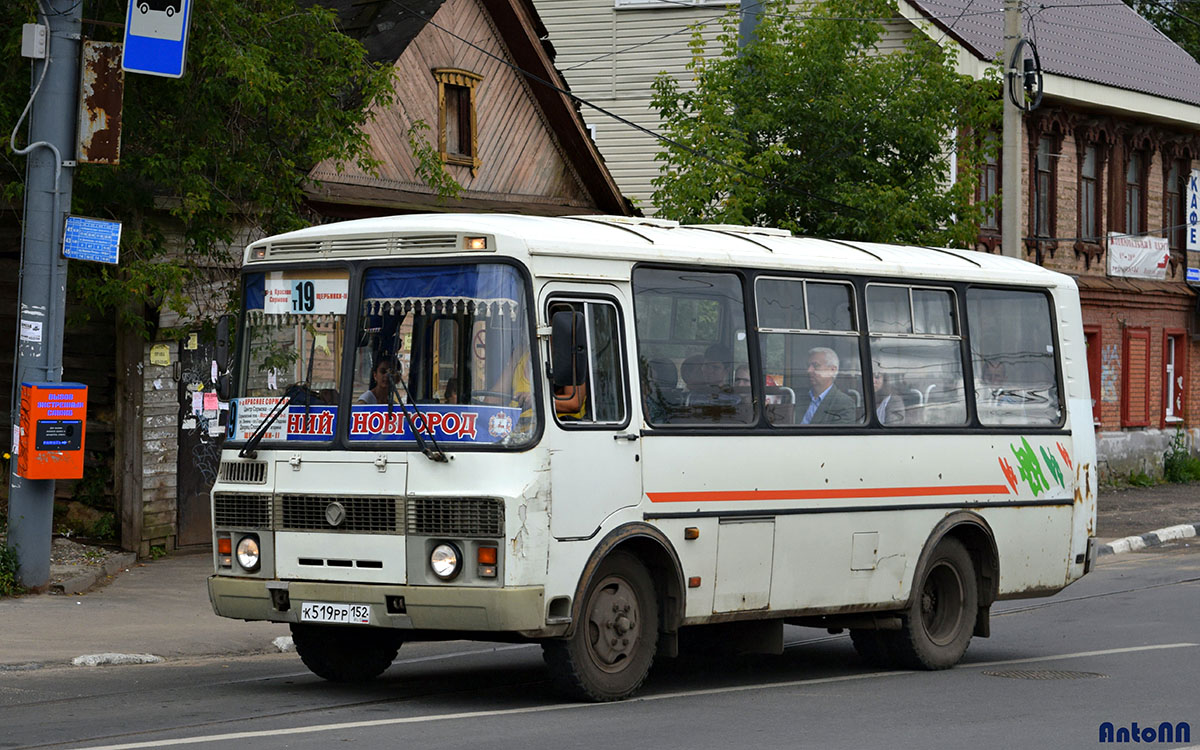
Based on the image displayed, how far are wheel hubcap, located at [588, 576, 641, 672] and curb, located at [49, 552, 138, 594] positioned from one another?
21.3 ft

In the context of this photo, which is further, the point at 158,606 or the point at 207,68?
the point at 207,68

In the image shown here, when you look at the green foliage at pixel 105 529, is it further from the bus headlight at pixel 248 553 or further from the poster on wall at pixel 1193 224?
the poster on wall at pixel 1193 224

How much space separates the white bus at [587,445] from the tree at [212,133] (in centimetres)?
536

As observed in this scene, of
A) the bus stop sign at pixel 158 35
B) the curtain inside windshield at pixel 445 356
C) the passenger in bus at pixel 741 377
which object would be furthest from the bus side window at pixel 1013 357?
the bus stop sign at pixel 158 35

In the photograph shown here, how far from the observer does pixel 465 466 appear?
9492 millimetres

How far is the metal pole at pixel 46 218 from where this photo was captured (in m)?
14.3

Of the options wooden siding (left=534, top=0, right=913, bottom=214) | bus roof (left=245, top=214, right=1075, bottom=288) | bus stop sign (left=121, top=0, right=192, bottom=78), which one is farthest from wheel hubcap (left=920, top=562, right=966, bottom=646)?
wooden siding (left=534, top=0, right=913, bottom=214)

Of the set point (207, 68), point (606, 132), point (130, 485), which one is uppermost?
point (606, 132)

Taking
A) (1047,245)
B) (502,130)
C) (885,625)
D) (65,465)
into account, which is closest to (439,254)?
(885,625)

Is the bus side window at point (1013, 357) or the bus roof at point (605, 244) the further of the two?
the bus side window at point (1013, 357)

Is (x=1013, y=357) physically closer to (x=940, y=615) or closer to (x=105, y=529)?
(x=940, y=615)

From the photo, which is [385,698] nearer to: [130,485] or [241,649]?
[241,649]

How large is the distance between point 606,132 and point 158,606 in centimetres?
2177

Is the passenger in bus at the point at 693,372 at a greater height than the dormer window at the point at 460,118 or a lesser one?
lesser
